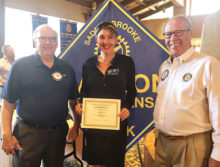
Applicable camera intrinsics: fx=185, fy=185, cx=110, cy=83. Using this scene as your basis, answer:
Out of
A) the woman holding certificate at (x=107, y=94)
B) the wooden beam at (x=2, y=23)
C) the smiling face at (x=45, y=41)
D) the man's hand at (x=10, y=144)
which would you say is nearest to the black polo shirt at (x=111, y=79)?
the woman holding certificate at (x=107, y=94)

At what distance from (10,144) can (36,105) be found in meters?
0.41

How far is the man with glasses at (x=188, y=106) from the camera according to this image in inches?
51.8

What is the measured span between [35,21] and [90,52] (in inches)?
198

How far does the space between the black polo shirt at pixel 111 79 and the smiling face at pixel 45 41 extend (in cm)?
37

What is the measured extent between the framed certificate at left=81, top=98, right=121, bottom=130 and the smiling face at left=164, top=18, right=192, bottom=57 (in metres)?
0.67

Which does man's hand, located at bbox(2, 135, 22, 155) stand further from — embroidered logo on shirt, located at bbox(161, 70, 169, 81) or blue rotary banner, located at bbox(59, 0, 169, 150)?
embroidered logo on shirt, located at bbox(161, 70, 169, 81)

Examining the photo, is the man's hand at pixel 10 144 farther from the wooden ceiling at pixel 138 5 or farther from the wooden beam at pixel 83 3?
the wooden beam at pixel 83 3

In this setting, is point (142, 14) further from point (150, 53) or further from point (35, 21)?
point (150, 53)

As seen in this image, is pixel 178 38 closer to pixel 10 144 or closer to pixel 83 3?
pixel 10 144

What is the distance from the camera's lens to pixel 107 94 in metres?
1.69

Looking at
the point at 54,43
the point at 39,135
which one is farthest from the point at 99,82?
the point at 39,135

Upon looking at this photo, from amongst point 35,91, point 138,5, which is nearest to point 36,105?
point 35,91

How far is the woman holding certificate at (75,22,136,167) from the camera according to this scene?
166 cm

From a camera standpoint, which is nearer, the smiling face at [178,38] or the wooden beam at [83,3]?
the smiling face at [178,38]
